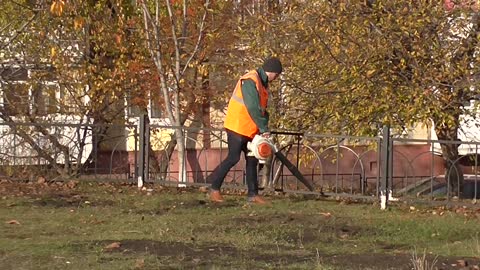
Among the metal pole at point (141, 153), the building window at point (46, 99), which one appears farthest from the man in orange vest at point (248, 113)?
the building window at point (46, 99)

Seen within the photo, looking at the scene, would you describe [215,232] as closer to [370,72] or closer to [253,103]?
[253,103]

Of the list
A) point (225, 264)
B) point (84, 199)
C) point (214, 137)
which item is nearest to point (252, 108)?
point (84, 199)

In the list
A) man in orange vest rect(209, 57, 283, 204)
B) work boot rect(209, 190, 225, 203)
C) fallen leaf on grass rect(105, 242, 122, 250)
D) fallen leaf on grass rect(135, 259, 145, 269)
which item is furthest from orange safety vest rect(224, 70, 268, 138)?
fallen leaf on grass rect(135, 259, 145, 269)

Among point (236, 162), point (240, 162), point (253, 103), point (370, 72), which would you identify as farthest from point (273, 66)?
point (240, 162)

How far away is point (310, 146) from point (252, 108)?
3082 mm

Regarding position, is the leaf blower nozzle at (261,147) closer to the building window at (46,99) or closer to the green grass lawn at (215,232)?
the green grass lawn at (215,232)

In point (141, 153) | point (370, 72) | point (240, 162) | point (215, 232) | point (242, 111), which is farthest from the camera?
point (240, 162)

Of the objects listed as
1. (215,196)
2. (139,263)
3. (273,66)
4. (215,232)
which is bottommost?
(139,263)

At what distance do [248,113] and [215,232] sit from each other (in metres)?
2.23

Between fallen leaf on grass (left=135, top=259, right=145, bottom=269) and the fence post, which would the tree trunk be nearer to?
the fence post

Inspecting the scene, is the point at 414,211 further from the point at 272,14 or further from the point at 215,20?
the point at 215,20

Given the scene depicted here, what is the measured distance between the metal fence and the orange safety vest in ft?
6.08

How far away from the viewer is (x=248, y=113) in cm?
1220

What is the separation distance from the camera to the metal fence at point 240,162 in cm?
1411
